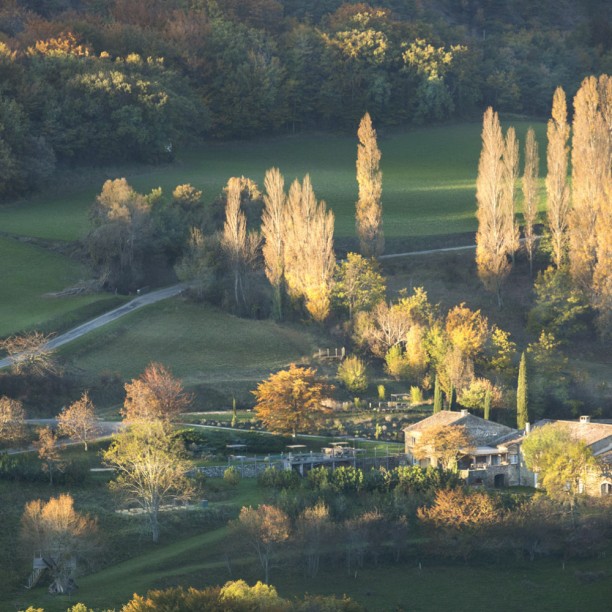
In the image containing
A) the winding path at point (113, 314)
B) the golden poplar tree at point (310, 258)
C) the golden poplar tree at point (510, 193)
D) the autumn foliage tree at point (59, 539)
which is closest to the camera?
the autumn foliage tree at point (59, 539)

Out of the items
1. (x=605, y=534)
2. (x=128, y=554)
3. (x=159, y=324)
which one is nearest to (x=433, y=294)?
(x=159, y=324)

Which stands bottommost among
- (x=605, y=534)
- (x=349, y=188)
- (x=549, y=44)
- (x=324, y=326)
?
(x=605, y=534)

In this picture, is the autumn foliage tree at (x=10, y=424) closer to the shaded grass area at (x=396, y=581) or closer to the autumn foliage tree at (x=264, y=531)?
the shaded grass area at (x=396, y=581)

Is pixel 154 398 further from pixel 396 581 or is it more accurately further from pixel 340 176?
pixel 340 176

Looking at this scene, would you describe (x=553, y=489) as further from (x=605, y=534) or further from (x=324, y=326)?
(x=324, y=326)

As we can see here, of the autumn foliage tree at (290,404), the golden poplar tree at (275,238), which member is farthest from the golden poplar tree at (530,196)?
the autumn foliage tree at (290,404)

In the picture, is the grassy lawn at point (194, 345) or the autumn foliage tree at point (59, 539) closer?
the autumn foliage tree at point (59, 539)

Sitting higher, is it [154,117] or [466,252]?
[154,117]

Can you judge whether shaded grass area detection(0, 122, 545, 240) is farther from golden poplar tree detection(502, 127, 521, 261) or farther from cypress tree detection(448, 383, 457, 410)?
cypress tree detection(448, 383, 457, 410)
